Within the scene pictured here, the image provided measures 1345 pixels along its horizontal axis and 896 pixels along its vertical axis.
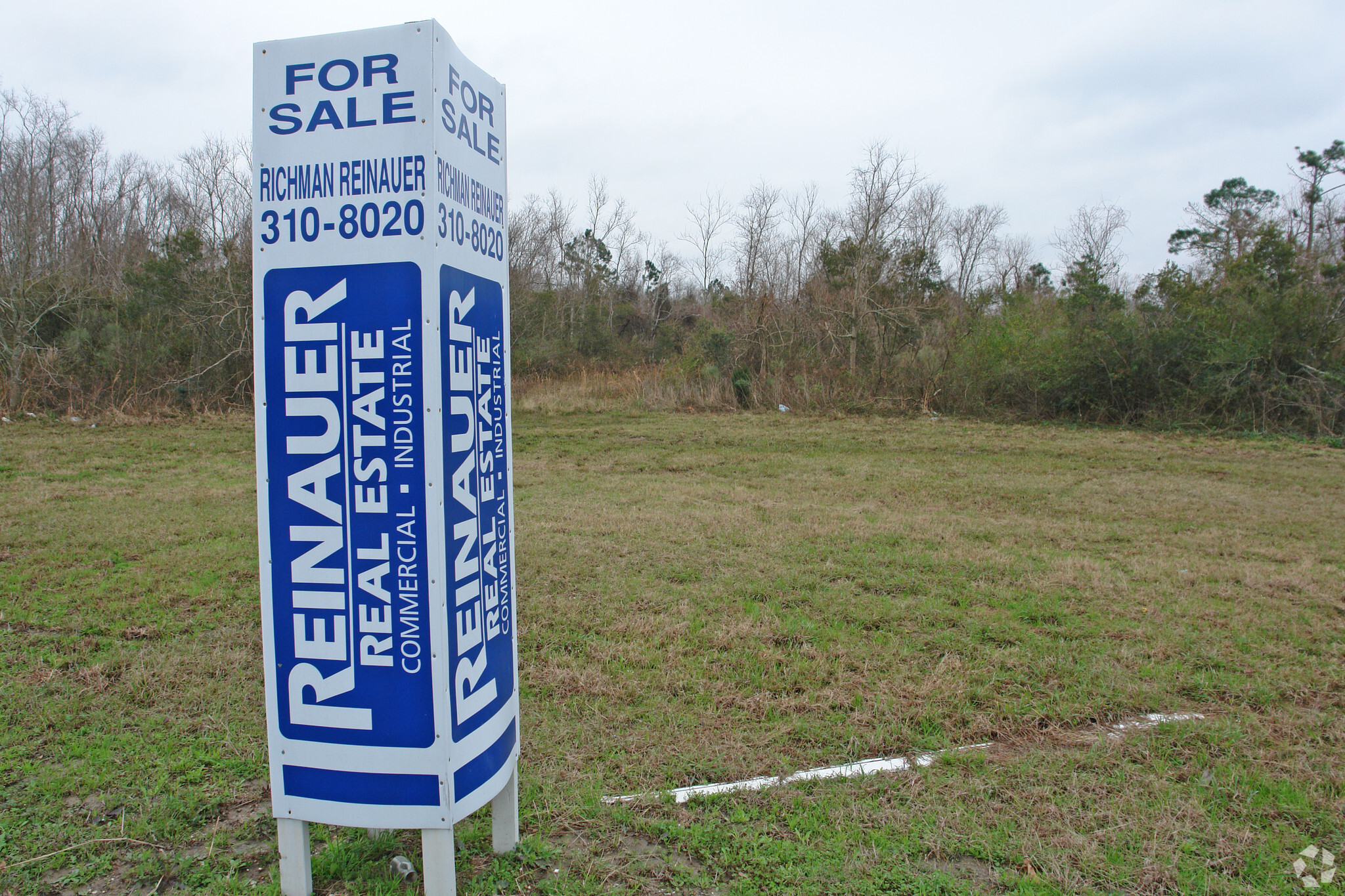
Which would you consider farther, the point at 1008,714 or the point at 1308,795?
the point at 1008,714

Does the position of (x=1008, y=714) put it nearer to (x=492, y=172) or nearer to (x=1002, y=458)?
(x=492, y=172)

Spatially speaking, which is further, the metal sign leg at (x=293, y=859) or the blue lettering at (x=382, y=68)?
the metal sign leg at (x=293, y=859)

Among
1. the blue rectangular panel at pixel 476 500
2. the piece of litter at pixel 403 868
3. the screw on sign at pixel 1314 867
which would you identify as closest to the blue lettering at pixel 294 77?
the blue rectangular panel at pixel 476 500

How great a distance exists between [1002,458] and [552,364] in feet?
55.9

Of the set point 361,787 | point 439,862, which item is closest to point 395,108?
point 361,787

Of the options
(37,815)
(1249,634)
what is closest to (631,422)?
(1249,634)

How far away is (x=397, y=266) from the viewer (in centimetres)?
203

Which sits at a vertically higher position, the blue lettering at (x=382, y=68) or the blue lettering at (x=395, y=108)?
the blue lettering at (x=382, y=68)

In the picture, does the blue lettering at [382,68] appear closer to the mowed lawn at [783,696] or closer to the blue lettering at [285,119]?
the blue lettering at [285,119]

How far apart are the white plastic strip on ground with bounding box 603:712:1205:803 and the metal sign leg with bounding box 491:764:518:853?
40cm

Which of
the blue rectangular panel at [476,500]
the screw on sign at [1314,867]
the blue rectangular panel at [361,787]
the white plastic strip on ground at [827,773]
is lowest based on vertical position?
the screw on sign at [1314,867]

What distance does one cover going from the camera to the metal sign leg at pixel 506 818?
242 centimetres

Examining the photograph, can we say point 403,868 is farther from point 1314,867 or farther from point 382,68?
point 1314,867

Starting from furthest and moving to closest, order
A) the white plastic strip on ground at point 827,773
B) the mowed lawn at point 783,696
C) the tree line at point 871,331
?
the tree line at point 871,331 < the white plastic strip on ground at point 827,773 < the mowed lawn at point 783,696
